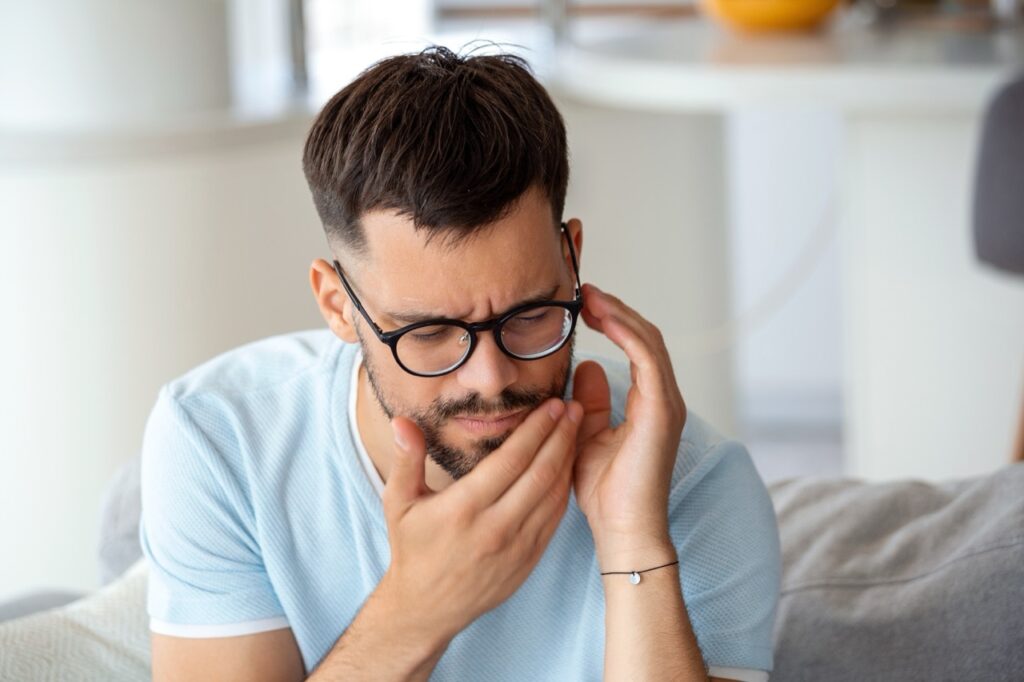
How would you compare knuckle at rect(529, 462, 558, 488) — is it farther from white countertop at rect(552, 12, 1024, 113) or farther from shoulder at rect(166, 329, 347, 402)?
white countertop at rect(552, 12, 1024, 113)

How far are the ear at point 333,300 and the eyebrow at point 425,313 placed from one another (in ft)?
0.34

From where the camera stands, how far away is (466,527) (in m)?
1.20

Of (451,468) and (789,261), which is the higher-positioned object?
(451,468)

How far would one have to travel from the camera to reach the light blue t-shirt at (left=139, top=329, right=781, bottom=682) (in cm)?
126

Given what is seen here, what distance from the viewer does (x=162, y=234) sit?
2.39m

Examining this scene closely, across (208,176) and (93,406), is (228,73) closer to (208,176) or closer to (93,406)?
(208,176)

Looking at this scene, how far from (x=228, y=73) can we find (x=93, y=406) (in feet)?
2.03

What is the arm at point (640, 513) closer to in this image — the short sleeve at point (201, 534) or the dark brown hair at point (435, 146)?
the dark brown hair at point (435, 146)

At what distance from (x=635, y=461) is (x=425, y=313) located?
0.22m

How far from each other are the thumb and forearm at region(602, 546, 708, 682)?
0.18m

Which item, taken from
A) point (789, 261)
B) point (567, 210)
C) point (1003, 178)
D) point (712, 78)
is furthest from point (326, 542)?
point (789, 261)

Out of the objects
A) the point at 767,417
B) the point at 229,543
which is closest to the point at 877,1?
the point at 767,417

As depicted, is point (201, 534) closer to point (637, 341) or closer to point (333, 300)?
point (333, 300)

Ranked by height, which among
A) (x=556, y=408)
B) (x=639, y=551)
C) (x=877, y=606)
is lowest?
(x=877, y=606)
